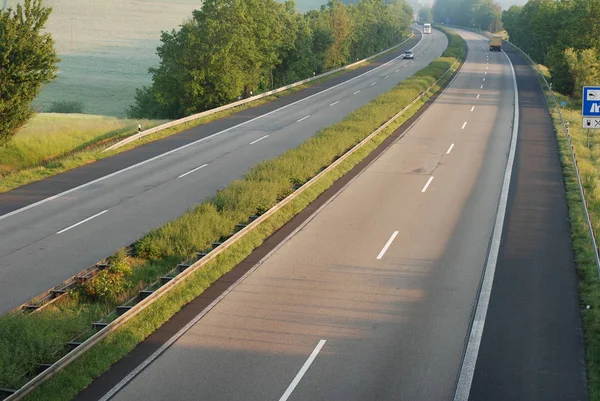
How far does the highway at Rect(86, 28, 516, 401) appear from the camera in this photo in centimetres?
1116

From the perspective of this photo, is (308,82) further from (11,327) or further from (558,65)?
(11,327)

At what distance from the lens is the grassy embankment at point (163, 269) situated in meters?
11.1

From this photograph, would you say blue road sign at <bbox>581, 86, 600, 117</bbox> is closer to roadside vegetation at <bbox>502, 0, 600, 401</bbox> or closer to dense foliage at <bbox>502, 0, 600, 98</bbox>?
roadside vegetation at <bbox>502, 0, 600, 401</bbox>

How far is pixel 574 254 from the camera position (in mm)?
17359

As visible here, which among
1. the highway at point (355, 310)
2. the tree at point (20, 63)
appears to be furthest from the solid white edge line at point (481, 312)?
the tree at point (20, 63)

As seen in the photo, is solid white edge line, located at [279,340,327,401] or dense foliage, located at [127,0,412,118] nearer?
solid white edge line, located at [279,340,327,401]

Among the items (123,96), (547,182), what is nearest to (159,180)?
(547,182)

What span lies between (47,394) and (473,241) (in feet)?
39.0

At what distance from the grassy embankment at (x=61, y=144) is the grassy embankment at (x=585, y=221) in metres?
19.1

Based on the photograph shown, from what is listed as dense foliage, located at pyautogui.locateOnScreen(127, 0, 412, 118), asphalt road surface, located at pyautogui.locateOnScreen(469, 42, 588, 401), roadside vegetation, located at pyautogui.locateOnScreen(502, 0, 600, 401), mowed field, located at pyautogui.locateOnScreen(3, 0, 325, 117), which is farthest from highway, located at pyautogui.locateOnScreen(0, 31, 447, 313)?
mowed field, located at pyautogui.locateOnScreen(3, 0, 325, 117)

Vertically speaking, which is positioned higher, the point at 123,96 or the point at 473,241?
the point at 473,241

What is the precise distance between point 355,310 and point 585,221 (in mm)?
9308

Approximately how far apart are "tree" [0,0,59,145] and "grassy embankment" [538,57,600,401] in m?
22.1

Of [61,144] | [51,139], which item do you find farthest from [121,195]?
[51,139]
